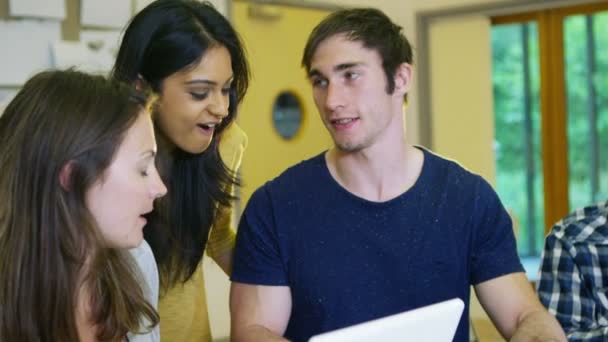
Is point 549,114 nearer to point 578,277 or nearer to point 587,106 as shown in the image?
point 587,106

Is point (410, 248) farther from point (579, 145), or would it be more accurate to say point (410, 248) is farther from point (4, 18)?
point (579, 145)

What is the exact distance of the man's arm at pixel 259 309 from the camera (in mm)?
1625

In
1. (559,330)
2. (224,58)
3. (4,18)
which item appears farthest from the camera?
(4,18)

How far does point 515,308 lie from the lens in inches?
64.2

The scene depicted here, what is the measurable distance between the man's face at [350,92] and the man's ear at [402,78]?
0.17 ft

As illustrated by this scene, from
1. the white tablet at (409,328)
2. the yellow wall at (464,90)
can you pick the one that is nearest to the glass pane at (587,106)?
the yellow wall at (464,90)

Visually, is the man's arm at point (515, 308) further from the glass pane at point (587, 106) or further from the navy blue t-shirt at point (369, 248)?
the glass pane at point (587, 106)

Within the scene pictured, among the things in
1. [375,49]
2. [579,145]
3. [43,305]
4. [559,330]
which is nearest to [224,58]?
[375,49]

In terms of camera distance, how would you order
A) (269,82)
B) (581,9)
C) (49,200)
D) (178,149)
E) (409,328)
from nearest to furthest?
(409,328) → (49,200) → (178,149) → (269,82) → (581,9)

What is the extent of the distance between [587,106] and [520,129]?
0.32 m

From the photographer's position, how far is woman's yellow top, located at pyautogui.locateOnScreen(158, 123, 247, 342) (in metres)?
1.75

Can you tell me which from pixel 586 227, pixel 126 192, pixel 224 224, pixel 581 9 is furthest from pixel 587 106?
A: pixel 126 192

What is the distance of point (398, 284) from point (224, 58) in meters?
0.57

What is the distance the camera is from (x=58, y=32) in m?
2.52
